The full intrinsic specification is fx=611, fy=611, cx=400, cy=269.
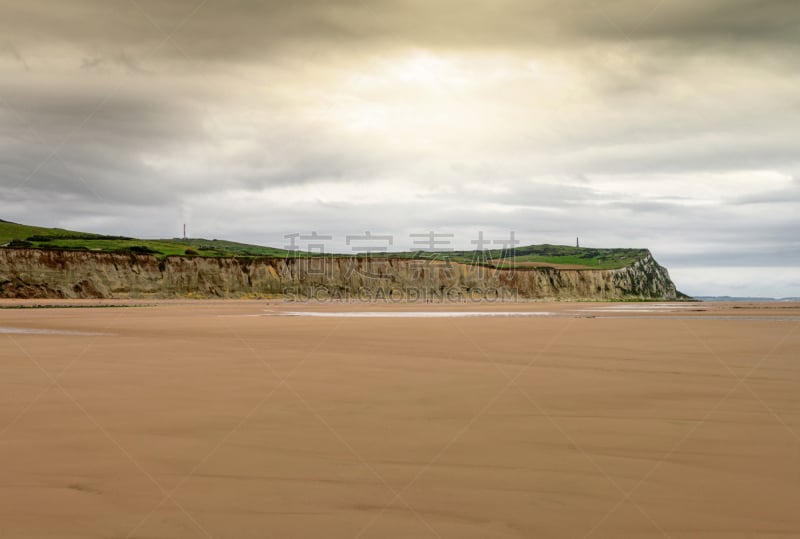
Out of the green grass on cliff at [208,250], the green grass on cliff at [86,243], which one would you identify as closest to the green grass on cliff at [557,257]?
the green grass on cliff at [208,250]

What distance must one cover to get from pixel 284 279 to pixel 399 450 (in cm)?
8120

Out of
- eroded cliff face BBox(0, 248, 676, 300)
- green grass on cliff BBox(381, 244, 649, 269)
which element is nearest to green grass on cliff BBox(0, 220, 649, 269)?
green grass on cliff BBox(381, 244, 649, 269)

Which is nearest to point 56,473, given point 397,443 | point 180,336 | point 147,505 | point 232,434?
point 147,505

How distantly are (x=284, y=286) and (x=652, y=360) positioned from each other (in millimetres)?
76178

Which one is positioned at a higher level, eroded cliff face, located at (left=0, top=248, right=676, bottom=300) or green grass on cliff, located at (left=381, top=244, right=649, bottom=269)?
green grass on cliff, located at (left=381, top=244, right=649, bottom=269)

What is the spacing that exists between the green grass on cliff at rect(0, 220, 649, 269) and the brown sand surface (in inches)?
2994

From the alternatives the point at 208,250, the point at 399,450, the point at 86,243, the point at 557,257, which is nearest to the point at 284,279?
the point at 208,250

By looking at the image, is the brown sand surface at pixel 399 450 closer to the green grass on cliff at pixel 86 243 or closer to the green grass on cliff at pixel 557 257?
the green grass on cliff at pixel 86 243

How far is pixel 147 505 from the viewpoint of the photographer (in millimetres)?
3682

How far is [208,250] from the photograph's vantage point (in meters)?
102

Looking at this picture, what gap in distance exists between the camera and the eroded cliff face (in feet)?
227

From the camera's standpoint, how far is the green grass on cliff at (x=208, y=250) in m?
84.4

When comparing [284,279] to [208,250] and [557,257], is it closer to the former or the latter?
[208,250]

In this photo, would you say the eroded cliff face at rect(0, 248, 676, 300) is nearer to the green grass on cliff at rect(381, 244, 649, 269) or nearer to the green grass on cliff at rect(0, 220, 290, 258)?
the green grass on cliff at rect(0, 220, 290, 258)
